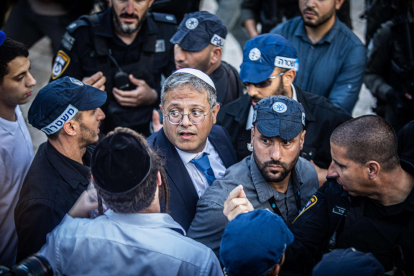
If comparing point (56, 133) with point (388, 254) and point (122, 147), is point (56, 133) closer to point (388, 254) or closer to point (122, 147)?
point (122, 147)

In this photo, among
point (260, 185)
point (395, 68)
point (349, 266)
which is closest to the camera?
point (349, 266)

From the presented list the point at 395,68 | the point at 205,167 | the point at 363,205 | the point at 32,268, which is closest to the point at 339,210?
the point at 363,205

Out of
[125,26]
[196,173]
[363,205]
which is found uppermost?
[125,26]

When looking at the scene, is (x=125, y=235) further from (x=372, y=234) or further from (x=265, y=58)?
(x=265, y=58)

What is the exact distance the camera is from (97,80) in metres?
3.65

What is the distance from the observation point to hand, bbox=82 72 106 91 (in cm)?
357

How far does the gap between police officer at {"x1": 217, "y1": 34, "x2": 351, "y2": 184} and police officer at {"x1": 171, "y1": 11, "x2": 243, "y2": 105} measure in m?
0.50

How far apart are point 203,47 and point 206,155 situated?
4.07ft

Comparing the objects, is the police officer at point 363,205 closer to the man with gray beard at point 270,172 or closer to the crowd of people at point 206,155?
the crowd of people at point 206,155

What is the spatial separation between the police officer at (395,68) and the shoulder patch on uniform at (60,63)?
3.20 meters

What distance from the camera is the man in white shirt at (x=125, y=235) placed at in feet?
5.98

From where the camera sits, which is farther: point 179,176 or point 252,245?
point 179,176

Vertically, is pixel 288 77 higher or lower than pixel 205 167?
higher

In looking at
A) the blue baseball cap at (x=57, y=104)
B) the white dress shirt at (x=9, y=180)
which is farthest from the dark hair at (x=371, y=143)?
the white dress shirt at (x=9, y=180)
